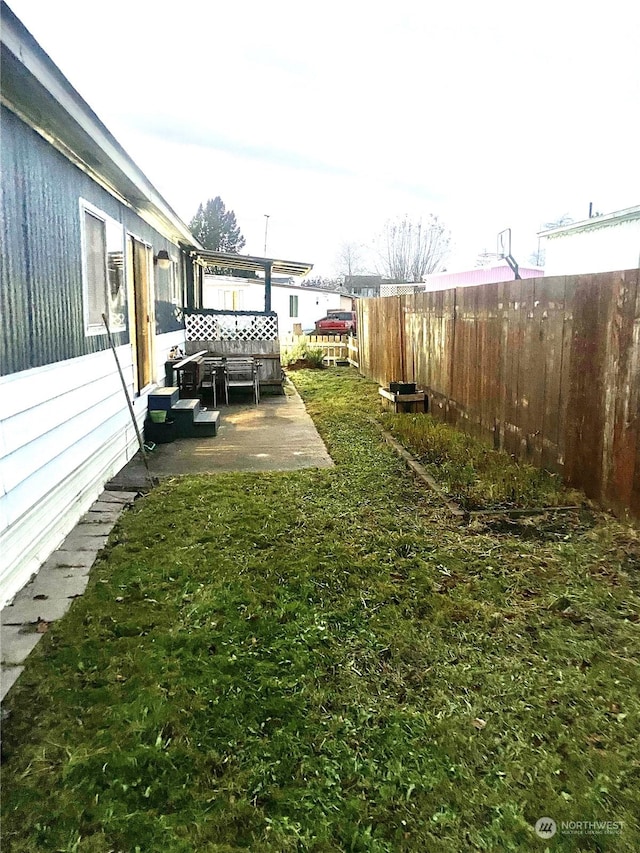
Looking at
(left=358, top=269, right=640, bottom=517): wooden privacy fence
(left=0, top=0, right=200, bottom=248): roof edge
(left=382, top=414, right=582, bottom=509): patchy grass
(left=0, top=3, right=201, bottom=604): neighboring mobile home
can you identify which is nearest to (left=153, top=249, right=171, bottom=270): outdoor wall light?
(left=0, top=3, right=201, bottom=604): neighboring mobile home

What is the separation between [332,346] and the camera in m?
18.2

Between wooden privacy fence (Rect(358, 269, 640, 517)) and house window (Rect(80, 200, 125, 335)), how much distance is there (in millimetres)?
3752

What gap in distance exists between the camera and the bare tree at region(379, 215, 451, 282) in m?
49.2

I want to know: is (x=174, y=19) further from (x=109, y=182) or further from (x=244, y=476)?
(x=244, y=476)

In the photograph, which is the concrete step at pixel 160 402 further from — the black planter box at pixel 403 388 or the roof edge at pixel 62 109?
the black planter box at pixel 403 388

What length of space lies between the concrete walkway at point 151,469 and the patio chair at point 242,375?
1.09 feet

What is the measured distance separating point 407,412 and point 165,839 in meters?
7.33

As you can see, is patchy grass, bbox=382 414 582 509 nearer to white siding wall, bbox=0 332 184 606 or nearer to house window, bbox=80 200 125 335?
white siding wall, bbox=0 332 184 606

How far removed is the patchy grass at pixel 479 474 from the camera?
453 cm

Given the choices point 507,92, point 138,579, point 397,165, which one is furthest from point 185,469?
point 397,165

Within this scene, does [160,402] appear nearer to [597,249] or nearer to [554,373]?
[554,373]
